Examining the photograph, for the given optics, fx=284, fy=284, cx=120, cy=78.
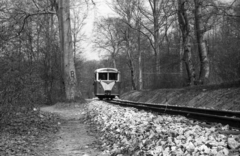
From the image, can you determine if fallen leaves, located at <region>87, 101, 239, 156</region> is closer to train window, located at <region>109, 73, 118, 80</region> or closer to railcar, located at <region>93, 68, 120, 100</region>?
railcar, located at <region>93, 68, 120, 100</region>

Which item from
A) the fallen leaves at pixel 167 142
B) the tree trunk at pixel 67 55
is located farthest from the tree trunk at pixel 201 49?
the fallen leaves at pixel 167 142

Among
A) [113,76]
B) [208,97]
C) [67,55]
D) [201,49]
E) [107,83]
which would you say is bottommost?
[208,97]

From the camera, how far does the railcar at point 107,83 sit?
25047mm

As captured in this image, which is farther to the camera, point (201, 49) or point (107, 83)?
point (107, 83)

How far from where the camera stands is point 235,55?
15.1 m

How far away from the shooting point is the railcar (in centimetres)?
2505

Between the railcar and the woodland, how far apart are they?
3.17m

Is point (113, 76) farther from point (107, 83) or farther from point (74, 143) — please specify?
point (74, 143)

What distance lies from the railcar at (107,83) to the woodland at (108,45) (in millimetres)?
3169

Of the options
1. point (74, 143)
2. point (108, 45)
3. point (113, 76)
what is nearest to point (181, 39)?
point (113, 76)

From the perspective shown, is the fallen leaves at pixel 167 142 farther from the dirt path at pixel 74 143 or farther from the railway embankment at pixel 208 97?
the railway embankment at pixel 208 97

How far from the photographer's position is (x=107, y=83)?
25.1 m

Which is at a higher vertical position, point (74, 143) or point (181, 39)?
point (181, 39)

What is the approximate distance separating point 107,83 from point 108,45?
2036cm
